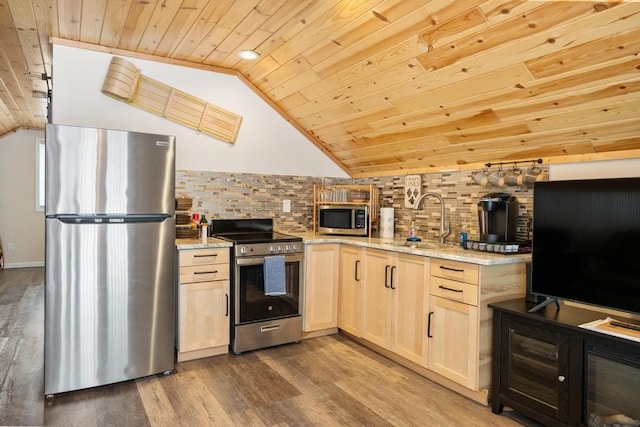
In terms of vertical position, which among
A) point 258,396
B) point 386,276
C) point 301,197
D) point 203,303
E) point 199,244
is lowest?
point 258,396

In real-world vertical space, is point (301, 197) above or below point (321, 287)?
above

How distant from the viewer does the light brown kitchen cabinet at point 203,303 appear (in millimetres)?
3162

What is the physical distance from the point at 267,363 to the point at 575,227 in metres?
2.29

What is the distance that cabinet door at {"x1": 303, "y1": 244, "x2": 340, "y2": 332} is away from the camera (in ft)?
12.1

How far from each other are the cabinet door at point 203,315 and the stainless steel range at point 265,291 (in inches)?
3.2

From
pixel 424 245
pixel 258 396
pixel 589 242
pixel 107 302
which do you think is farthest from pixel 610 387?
pixel 107 302

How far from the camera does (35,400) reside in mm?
2596

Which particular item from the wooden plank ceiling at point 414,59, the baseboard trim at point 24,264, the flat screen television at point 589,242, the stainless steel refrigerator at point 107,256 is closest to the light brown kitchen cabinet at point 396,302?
the flat screen television at point 589,242

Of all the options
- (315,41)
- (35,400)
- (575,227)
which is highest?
(315,41)

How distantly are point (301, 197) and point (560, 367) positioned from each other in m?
2.84

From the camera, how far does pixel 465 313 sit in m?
2.67

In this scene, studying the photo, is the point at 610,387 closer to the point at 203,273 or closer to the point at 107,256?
the point at 203,273

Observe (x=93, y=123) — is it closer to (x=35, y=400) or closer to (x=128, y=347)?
(x=128, y=347)

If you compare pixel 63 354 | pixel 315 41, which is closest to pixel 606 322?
pixel 315 41
